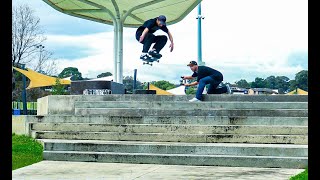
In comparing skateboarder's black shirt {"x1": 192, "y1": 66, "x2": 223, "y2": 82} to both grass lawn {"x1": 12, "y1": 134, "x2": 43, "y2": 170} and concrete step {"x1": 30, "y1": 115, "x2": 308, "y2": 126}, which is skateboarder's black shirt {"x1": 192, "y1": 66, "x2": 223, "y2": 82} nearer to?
concrete step {"x1": 30, "y1": 115, "x2": 308, "y2": 126}

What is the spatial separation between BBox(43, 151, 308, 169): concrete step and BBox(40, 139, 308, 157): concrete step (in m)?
0.14

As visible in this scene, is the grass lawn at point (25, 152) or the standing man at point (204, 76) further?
the standing man at point (204, 76)

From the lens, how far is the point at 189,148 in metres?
7.86

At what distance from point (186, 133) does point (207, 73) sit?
13.2 feet

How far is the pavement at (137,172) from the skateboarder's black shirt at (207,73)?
5490 mm

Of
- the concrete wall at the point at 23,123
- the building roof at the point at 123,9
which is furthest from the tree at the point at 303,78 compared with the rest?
the building roof at the point at 123,9

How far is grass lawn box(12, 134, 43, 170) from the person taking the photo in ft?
26.3

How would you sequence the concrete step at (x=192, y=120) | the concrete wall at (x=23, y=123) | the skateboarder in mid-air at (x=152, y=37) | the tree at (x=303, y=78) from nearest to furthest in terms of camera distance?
the tree at (x=303, y=78) → the concrete step at (x=192, y=120) → the concrete wall at (x=23, y=123) → the skateboarder in mid-air at (x=152, y=37)

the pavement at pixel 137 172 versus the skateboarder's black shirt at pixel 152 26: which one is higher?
the skateboarder's black shirt at pixel 152 26

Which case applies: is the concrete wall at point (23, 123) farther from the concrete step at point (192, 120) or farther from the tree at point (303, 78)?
the tree at point (303, 78)

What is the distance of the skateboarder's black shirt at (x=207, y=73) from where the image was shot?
12.8 m

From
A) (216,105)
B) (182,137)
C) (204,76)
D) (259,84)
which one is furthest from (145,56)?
(259,84)
